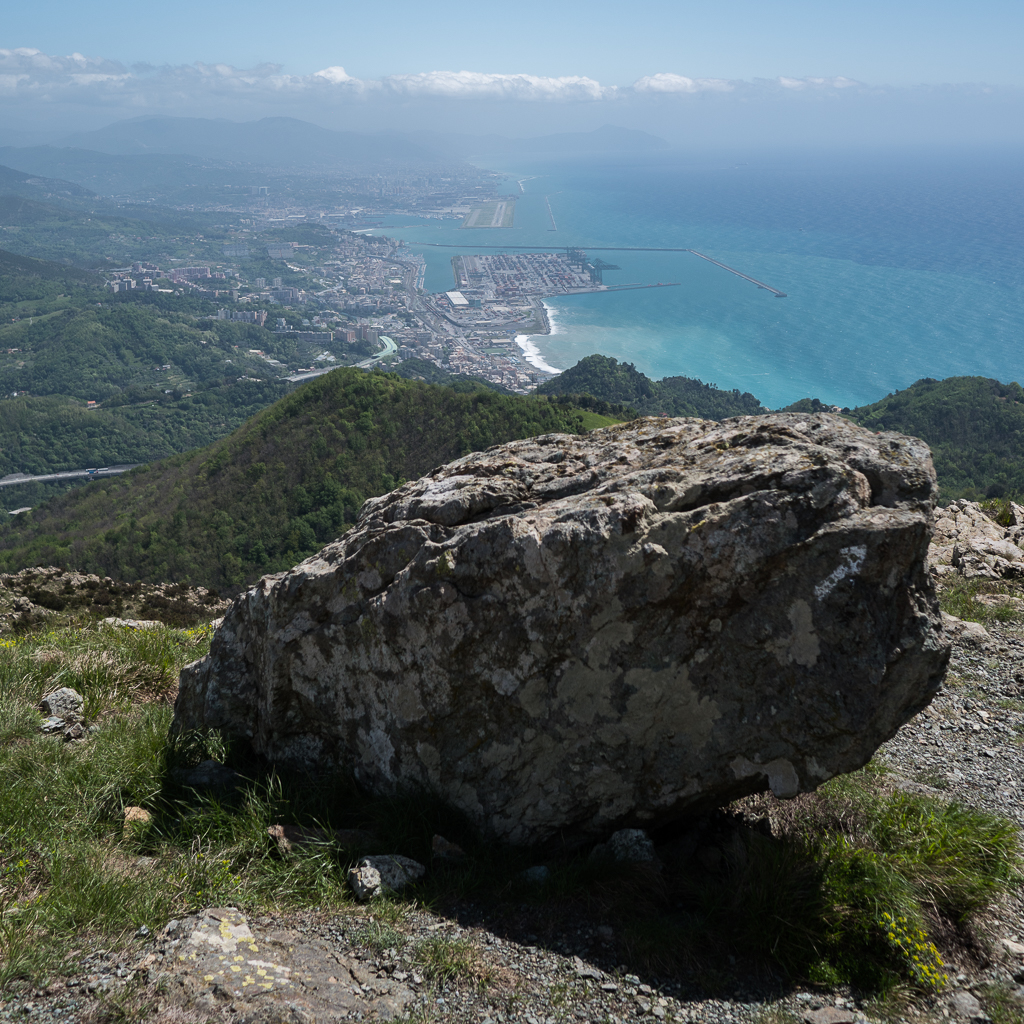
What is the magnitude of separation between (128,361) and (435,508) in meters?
162

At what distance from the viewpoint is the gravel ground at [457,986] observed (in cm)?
320

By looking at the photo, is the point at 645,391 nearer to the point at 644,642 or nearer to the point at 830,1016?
the point at 644,642

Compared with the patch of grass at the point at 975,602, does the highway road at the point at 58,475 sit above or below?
below

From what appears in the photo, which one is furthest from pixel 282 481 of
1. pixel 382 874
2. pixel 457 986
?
pixel 457 986

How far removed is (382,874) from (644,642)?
7.80 feet

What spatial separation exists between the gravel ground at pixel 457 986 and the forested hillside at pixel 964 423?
49.5 m

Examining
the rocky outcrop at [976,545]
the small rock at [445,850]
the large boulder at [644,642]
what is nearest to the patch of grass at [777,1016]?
the large boulder at [644,642]

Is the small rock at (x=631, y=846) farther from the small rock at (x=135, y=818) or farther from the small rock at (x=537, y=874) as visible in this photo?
the small rock at (x=135, y=818)

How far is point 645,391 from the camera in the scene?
82.3 metres

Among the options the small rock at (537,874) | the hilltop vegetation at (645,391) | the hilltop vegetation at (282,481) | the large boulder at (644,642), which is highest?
the large boulder at (644,642)

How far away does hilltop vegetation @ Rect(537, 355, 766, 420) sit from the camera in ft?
249

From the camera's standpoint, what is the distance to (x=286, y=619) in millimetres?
5699

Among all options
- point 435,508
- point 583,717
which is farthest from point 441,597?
point 583,717

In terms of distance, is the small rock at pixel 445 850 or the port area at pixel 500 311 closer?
the small rock at pixel 445 850
